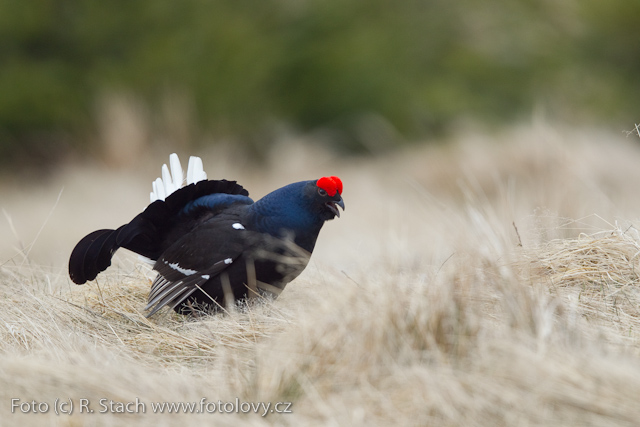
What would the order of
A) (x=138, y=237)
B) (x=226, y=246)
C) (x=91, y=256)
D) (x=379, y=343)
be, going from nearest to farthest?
(x=379, y=343)
(x=226, y=246)
(x=91, y=256)
(x=138, y=237)

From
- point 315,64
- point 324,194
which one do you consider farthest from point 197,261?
Result: point 315,64

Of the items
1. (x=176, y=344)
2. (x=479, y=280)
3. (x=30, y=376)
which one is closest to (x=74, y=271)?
(x=176, y=344)

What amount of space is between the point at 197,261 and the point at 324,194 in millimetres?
651

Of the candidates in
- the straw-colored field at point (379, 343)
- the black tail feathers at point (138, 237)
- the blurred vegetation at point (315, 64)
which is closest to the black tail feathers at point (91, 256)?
the black tail feathers at point (138, 237)

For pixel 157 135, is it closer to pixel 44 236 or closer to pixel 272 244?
pixel 44 236

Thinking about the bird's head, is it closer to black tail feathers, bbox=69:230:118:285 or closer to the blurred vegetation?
black tail feathers, bbox=69:230:118:285

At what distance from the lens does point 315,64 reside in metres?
12.4

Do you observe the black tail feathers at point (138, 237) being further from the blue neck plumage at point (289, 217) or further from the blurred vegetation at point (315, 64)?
the blurred vegetation at point (315, 64)

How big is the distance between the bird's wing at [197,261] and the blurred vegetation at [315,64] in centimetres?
740

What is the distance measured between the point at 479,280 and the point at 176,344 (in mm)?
1136

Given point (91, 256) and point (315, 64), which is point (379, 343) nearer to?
point (91, 256)

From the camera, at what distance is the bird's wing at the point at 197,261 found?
10.2 feet

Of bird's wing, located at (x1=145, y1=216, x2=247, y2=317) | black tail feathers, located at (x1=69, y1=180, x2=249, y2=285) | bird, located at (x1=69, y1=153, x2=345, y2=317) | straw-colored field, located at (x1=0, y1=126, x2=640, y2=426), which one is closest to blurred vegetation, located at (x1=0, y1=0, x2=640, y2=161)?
black tail feathers, located at (x1=69, y1=180, x2=249, y2=285)

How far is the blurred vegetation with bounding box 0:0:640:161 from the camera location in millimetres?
10602
